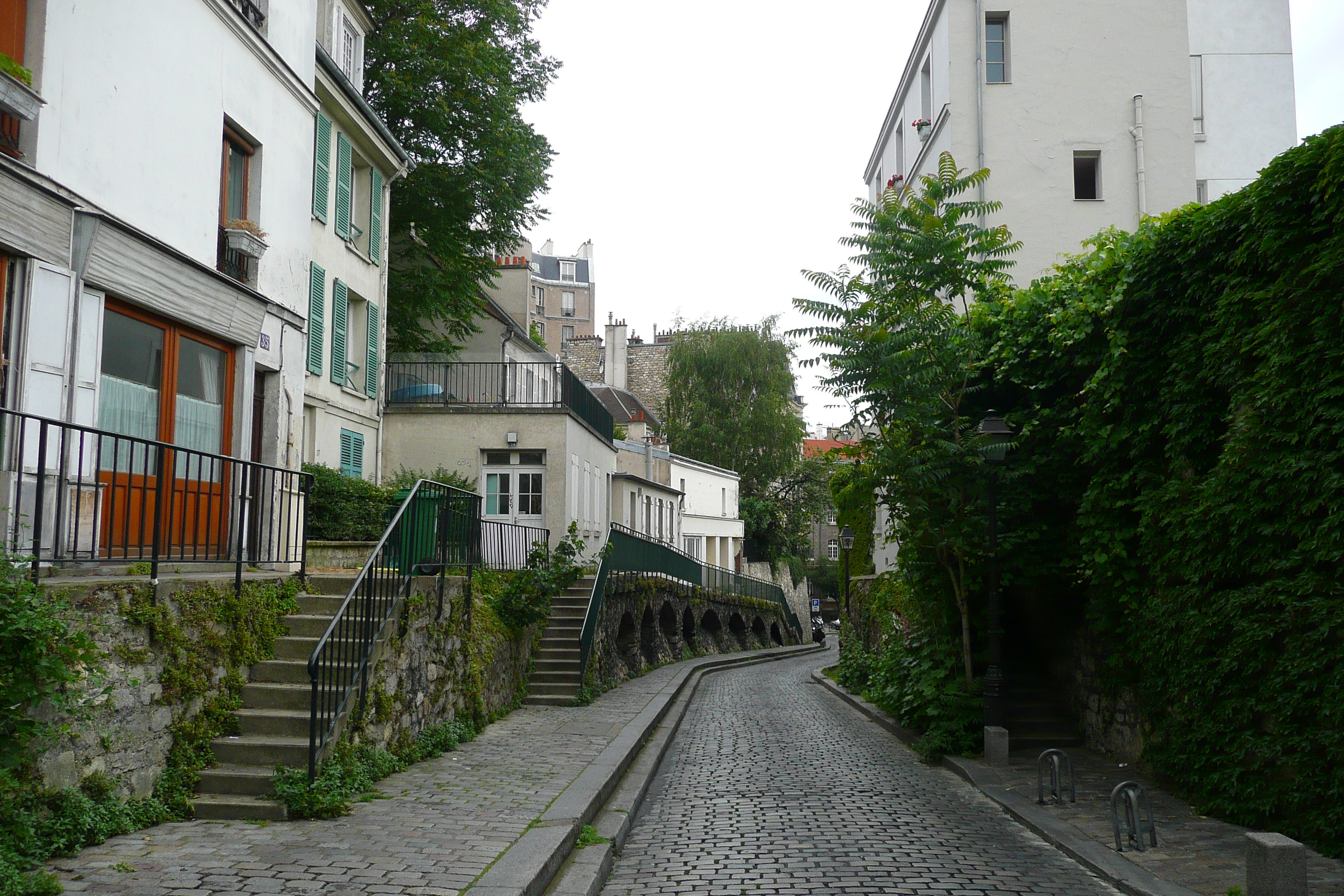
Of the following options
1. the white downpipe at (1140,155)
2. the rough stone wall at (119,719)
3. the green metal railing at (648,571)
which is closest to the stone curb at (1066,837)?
the rough stone wall at (119,719)

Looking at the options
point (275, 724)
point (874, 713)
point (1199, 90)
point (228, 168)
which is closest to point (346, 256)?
point (228, 168)

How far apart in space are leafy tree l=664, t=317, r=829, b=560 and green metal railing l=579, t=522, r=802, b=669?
8.37m

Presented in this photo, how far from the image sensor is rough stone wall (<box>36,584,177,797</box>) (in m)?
5.75

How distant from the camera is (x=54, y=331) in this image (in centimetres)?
812

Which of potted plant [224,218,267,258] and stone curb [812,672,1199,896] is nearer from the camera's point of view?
stone curb [812,672,1199,896]

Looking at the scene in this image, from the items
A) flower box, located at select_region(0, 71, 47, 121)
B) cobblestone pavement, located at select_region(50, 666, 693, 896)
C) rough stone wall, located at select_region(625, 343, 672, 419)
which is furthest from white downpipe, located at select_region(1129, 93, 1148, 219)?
rough stone wall, located at select_region(625, 343, 672, 419)

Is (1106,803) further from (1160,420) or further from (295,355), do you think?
(295,355)

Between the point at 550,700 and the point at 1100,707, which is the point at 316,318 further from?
the point at 1100,707

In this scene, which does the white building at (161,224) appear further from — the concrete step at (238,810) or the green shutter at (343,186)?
the green shutter at (343,186)

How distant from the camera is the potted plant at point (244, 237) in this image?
11203 millimetres

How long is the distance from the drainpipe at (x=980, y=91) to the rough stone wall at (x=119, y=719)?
731 inches

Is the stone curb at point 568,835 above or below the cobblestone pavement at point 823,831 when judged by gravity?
above

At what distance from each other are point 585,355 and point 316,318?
177 feet

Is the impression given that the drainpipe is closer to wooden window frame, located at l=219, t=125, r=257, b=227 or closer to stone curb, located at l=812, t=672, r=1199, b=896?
stone curb, located at l=812, t=672, r=1199, b=896
